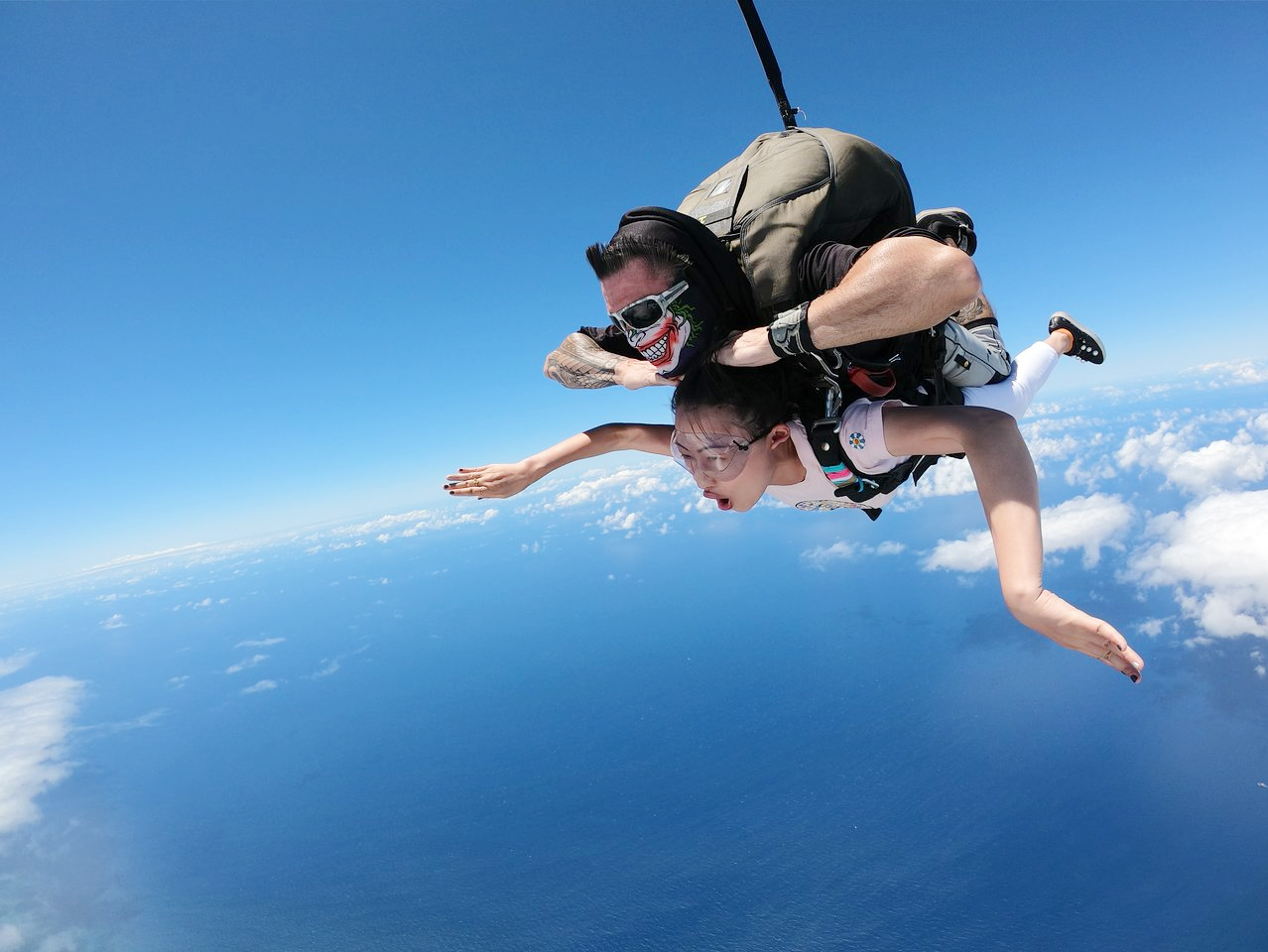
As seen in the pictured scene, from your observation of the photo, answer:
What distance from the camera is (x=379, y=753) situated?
82188mm

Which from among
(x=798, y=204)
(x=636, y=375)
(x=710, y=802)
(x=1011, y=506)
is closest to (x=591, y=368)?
(x=636, y=375)

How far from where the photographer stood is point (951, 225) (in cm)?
177

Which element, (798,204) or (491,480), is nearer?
(798,204)

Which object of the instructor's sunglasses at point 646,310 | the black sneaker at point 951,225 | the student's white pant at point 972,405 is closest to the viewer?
the instructor's sunglasses at point 646,310

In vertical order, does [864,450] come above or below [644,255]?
below

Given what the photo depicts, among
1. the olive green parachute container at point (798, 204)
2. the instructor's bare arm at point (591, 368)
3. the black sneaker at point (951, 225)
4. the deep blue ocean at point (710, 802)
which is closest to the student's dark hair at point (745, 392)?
the instructor's bare arm at point (591, 368)

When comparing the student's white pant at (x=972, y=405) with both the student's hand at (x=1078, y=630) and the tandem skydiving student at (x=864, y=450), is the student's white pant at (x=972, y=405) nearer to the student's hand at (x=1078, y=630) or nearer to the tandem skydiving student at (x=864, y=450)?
the tandem skydiving student at (x=864, y=450)

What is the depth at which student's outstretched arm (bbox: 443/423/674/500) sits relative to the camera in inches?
94.0

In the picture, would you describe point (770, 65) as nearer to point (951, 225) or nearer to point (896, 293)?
point (951, 225)

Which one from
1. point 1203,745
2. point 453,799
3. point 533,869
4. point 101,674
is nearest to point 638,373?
point 533,869

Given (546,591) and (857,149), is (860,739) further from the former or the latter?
(546,591)

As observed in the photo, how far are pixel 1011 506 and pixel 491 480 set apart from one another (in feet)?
5.99

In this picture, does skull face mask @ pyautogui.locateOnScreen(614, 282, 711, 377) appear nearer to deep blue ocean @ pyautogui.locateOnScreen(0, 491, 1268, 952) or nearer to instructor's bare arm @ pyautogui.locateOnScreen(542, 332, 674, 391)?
instructor's bare arm @ pyautogui.locateOnScreen(542, 332, 674, 391)

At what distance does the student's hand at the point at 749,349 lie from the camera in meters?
1.39
